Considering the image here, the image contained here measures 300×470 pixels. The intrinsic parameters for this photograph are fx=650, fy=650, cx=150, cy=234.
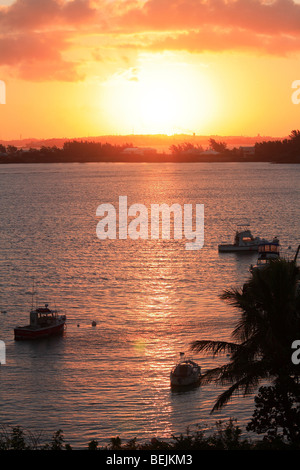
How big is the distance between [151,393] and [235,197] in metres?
151

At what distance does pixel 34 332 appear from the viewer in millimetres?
49219

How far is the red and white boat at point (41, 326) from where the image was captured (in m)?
49.1

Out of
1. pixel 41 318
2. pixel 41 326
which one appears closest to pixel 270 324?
pixel 41 326

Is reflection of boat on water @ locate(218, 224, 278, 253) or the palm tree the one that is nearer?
the palm tree

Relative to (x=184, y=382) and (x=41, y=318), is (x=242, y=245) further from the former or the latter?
(x=184, y=382)

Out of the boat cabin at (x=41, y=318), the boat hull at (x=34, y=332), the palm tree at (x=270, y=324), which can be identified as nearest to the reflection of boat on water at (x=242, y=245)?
the boat cabin at (x=41, y=318)

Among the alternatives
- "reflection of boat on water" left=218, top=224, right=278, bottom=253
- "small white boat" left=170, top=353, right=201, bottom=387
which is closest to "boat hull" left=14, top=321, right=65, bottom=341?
"small white boat" left=170, top=353, right=201, bottom=387

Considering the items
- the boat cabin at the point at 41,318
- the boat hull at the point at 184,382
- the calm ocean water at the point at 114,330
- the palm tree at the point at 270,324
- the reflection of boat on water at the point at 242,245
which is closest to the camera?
the palm tree at the point at 270,324

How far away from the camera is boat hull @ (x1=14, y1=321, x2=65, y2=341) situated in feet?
161

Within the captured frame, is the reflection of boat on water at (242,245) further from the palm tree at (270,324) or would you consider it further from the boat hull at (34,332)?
the palm tree at (270,324)

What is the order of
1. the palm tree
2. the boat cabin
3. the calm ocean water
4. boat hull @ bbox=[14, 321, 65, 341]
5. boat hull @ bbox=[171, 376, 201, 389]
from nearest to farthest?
the palm tree → the calm ocean water → boat hull @ bbox=[171, 376, 201, 389] → boat hull @ bbox=[14, 321, 65, 341] → the boat cabin

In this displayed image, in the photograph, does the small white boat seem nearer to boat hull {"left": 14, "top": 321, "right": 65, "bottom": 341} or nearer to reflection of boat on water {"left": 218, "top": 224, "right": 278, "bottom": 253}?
boat hull {"left": 14, "top": 321, "right": 65, "bottom": 341}

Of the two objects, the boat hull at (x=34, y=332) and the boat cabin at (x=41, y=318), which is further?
the boat cabin at (x=41, y=318)
